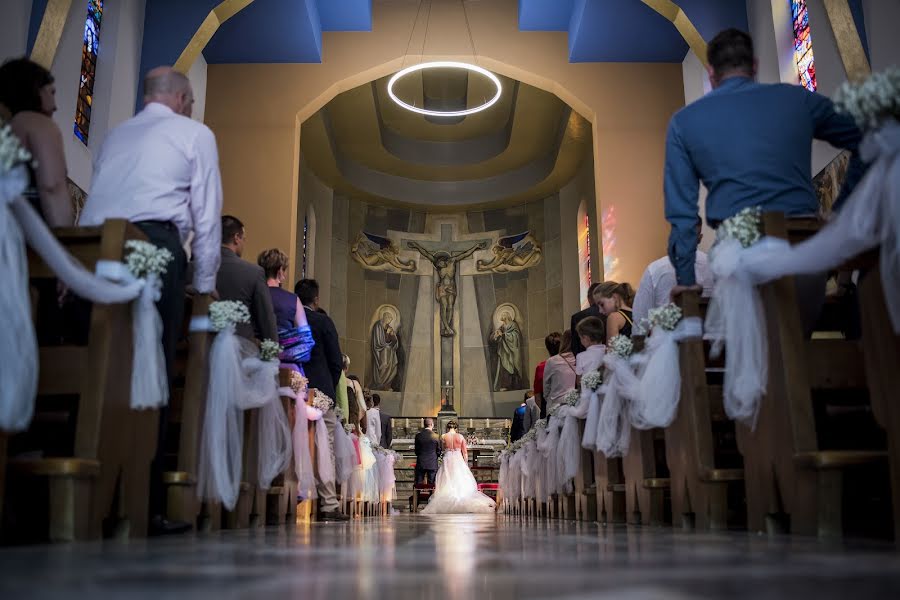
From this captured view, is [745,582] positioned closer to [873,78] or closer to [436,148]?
[873,78]

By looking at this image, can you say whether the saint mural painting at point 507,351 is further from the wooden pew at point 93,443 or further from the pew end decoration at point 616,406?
the wooden pew at point 93,443

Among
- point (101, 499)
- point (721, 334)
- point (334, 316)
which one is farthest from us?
point (334, 316)

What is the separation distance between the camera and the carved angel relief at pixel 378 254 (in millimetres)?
16453

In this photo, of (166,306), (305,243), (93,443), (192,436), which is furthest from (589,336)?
(305,243)

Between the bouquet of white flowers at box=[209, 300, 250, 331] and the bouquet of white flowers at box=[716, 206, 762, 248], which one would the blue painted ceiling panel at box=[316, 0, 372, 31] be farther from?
the bouquet of white flowers at box=[716, 206, 762, 248]

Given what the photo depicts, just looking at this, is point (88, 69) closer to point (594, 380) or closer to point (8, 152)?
point (594, 380)

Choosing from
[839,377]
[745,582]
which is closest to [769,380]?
[839,377]

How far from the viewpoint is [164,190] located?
9.61 feet

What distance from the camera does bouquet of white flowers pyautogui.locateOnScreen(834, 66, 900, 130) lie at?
6.15 feet

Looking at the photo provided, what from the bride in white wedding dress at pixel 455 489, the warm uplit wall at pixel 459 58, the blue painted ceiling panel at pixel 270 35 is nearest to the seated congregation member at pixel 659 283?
the warm uplit wall at pixel 459 58

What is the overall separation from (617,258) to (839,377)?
7.05 metres

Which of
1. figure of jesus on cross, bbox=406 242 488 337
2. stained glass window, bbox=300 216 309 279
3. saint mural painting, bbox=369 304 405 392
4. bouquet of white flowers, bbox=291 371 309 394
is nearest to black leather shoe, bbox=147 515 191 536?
bouquet of white flowers, bbox=291 371 309 394

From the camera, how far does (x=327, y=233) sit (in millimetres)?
15734

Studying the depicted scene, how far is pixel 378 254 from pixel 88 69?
947 cm
